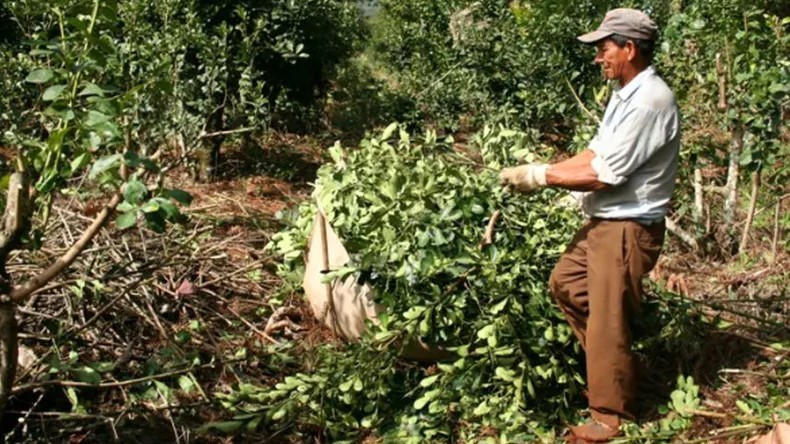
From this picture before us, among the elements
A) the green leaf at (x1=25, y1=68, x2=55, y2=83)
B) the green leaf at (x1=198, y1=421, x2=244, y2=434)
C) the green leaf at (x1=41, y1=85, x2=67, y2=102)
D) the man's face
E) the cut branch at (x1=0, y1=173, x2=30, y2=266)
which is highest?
the green leaf at (x1=25, y1=68, x2=55, y2=83)

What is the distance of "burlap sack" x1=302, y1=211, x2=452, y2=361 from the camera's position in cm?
436

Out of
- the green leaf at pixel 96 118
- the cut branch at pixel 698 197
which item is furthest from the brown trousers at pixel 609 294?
the cut branch at pixel 698 197

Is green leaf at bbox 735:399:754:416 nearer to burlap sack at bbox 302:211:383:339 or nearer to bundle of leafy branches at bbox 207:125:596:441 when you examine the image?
bundle of leafy branches at bbox 207:125:596:441

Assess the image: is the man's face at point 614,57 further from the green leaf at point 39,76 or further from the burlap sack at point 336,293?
the green leaf at point 39,76

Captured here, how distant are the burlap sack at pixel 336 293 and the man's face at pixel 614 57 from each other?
1458 mm

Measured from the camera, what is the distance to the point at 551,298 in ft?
13.0

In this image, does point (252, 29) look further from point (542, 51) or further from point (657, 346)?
point (657, 346)

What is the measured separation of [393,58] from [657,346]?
7.87m

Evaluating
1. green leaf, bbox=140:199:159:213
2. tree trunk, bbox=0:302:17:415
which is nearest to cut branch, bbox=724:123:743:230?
green leaf, bbox=140:199:159:213

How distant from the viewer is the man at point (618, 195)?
334cm

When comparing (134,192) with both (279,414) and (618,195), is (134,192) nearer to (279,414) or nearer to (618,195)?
(279,414)

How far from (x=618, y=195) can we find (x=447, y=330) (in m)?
0.99

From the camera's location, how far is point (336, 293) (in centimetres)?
448

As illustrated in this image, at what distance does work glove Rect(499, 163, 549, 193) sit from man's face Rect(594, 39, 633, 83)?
17.0 inches
